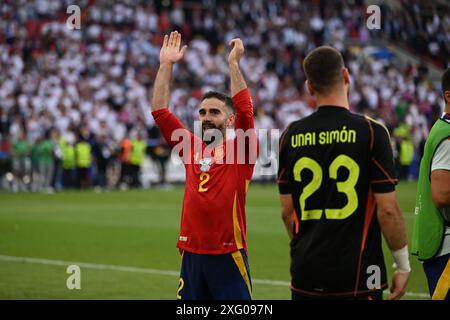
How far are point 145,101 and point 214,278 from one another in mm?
28882

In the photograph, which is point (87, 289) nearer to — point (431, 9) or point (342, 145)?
point (342, 145)

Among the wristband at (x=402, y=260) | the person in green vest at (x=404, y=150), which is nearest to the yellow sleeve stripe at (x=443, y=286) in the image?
the wristband at (x=402, y=260)

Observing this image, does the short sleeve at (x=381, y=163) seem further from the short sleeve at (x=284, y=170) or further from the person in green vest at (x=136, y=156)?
the person in green vest at (x=136, y=156)

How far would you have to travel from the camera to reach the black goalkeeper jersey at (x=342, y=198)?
4.86 metres

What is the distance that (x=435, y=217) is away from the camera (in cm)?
623

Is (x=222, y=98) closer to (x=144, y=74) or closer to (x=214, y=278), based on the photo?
(x=214, y=278)

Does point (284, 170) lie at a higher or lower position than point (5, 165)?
higher

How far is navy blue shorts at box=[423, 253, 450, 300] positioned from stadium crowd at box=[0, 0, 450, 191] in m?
24.3

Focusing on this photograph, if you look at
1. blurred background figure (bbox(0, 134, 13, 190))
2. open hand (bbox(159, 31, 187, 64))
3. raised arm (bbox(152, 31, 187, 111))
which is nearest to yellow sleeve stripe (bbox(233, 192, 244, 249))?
raised arm (bbox(152, 31, 187, 111))

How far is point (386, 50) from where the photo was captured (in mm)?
42156

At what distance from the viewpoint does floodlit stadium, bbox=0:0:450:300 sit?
1745 centimetres

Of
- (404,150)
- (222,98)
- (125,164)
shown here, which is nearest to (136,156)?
(125,164)
